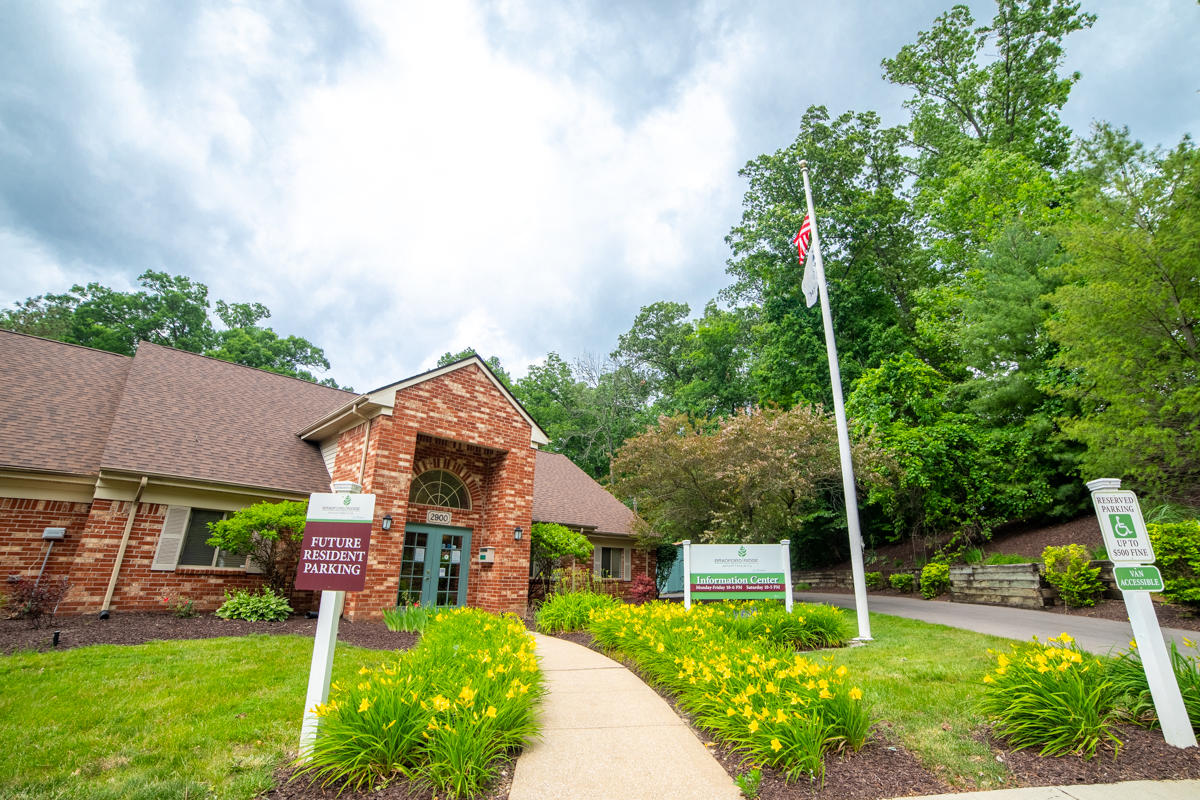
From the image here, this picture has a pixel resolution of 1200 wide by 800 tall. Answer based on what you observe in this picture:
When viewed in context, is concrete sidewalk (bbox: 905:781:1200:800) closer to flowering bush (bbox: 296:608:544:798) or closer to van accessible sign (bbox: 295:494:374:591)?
flowering bush (bbox: 296:608:544:798)

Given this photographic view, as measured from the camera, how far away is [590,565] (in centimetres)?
1728

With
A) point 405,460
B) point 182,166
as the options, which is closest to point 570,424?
point 405,460

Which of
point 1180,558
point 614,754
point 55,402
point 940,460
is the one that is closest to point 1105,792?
point 614,754

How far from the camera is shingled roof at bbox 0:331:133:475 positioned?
10.4 metres

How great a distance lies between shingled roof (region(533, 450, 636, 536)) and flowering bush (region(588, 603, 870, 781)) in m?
10.2

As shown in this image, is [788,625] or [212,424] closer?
[788,625]

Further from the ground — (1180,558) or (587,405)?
(587,405)

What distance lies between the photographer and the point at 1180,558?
9289 mm

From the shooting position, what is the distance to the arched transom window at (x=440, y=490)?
13359 mm

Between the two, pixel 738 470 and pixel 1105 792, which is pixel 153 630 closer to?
pixel 738 470

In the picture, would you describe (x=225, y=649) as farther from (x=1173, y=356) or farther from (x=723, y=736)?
(x=1173, y=356)

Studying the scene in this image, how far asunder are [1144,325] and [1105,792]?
12.6 m

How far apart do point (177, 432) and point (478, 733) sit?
12066 mm

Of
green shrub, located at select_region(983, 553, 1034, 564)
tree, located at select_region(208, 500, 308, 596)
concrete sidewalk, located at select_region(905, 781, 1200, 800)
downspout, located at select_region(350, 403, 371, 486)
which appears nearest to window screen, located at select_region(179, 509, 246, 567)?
tree, located at select_region(208, 500, 308, 596)
